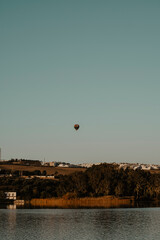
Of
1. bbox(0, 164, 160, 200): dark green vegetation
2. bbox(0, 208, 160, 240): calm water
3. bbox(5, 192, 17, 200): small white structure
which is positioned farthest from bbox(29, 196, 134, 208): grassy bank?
bbox(0, 208, 160, 240): calm water

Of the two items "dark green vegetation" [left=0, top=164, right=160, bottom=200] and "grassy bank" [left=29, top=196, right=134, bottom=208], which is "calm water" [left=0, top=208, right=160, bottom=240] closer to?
"grassy bank" [left=29, top=196, right=134, bottom=208]

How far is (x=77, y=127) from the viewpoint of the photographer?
13762 cm

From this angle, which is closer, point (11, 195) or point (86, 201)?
point (86, 201)

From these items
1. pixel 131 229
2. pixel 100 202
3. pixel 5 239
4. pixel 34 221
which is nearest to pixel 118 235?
pixel 131 229

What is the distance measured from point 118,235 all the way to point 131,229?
7.40 m

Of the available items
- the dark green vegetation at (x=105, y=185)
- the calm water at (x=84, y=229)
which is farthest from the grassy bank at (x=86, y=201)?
the calm water at (x=84, y=229)

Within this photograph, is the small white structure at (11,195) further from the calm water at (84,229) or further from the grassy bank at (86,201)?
the calm water at (84,229)

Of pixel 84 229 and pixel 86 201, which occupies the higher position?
pixel 86 201

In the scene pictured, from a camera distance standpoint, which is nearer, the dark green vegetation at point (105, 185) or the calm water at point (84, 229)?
the calm water at point (84, 229)

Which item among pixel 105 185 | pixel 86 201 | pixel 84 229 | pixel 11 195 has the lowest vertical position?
pixel 84 229

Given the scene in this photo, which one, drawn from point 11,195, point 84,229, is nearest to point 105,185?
point 11,195

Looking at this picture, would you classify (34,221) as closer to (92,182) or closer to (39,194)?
(92,182)

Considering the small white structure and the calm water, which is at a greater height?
the small white structure

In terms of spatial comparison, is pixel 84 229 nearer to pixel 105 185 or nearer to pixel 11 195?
pixel 105 185
